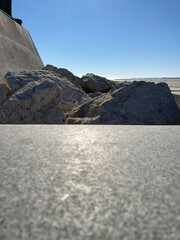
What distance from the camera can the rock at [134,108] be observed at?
3.86 m

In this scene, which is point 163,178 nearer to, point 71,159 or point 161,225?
point 161,225

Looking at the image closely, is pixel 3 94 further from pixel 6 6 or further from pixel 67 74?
pixel 6 6

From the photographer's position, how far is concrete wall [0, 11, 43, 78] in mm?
8453

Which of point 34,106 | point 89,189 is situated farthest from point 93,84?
point 89,189

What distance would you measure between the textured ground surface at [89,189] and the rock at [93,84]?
6928 millimetres

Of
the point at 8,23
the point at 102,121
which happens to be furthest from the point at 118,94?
the point at 8,23

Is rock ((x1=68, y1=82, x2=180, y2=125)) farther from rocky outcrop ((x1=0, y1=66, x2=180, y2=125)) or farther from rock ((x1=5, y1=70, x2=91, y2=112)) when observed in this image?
rock ((x1=5, y1=70, x2=91, y2=112))

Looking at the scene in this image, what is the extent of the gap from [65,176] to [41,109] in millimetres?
2912

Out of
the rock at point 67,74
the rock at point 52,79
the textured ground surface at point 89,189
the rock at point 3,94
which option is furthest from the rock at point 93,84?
the textured ground surface at point 89,189

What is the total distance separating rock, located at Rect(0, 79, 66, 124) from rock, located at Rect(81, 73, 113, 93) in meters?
4.44

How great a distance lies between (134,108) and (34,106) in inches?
56.2

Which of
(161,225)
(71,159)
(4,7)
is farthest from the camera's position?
(4,7)

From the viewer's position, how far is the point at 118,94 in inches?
167

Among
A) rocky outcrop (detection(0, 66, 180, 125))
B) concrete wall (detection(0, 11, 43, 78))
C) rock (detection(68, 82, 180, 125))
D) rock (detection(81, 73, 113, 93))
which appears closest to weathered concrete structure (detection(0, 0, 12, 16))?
concrete wall (detection(0, 11, 43, 78))
